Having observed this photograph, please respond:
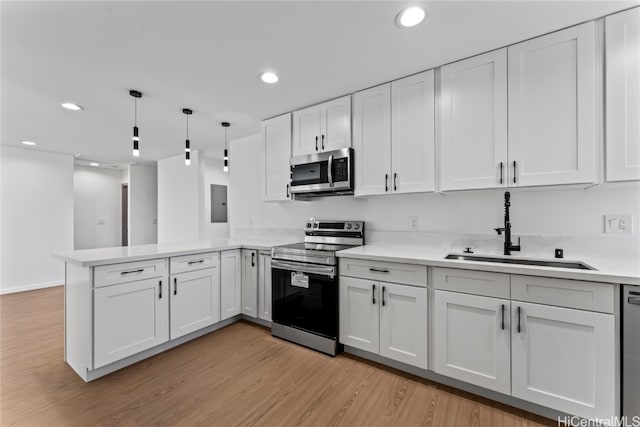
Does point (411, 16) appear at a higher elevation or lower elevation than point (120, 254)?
higher

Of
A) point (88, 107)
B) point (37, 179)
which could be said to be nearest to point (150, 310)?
point (88, 107)

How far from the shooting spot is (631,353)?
139 centimetres

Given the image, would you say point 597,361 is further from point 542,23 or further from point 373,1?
point 373,1

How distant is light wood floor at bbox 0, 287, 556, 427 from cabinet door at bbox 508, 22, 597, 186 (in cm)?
153

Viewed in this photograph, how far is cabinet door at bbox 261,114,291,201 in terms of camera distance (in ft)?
10.3

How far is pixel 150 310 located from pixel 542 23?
353cm

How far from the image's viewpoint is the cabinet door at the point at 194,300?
2.54 meters

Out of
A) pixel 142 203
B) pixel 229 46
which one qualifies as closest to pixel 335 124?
pixel 229 46

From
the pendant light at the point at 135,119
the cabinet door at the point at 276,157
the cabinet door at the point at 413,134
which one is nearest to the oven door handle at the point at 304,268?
the cabinet door at the point at 276,157

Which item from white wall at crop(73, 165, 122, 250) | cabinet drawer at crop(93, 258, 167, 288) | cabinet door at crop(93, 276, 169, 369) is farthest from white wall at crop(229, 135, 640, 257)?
white wall at crop(73, 165, 122, 250)

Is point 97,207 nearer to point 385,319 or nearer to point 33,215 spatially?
point 33,215

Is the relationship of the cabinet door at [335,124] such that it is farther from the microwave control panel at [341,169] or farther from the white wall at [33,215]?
the white wall at [33,215]

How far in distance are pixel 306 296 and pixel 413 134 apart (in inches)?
67.3

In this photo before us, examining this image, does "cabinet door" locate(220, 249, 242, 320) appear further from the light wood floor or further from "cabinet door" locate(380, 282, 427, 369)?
"cabinet door" locate(380, 282, 427, 369)
